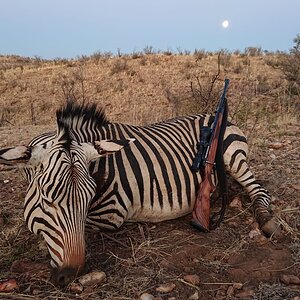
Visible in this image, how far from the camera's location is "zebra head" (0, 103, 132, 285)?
239cm

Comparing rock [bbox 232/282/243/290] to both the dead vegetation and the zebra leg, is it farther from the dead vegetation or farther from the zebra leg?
the zebra leg

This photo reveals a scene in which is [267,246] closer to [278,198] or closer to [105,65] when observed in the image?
[278,198]

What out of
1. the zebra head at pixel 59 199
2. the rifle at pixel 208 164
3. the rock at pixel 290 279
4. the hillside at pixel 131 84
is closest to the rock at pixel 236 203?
the rifle at pixel 208 164

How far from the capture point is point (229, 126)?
4.15 m

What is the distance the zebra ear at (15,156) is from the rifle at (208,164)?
1461 mm

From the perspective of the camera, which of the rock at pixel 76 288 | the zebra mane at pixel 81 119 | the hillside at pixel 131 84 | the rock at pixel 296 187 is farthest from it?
the hillside at pixel 131 84

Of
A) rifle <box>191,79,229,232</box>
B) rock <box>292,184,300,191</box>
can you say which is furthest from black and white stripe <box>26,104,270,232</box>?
rock <box>292,184,300,191</box>

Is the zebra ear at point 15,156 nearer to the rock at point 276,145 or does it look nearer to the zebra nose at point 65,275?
the zebra nose at point 65,275

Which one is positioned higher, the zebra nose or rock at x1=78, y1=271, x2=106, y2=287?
the zebra nose

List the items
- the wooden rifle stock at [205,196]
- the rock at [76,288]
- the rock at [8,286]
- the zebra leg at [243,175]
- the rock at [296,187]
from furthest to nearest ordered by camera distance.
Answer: the rock at [296,187] < the zebra leg at [243,175] < the wooden rifle stock at [205,196] < the rock at [8,286] < the rock at [76,288]

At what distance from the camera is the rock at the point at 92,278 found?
8.39 feet

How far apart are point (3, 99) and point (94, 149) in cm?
1223

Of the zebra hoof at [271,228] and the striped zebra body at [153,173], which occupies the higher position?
the striped zebra body at [153,173]

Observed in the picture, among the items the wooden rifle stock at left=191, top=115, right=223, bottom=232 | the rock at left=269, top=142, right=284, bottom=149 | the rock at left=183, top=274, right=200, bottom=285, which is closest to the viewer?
the rock at left=183, top=274, right=200, bottom=285
